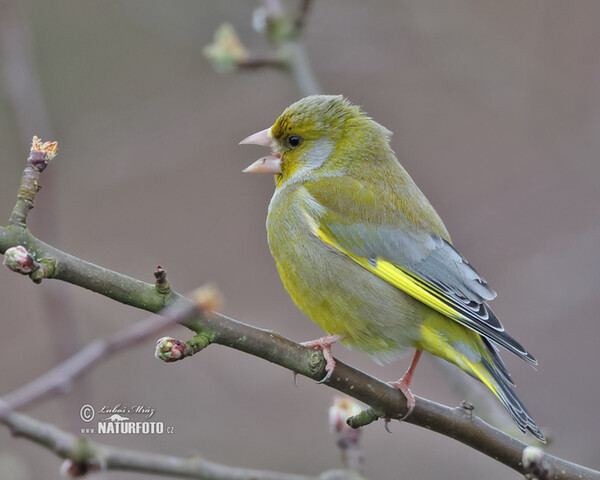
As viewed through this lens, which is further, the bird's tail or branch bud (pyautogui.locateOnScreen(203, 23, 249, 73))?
branch bud (pyautogui.locateOnScreen(203, 23, 249, 73))

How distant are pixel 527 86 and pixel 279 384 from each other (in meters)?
3.42

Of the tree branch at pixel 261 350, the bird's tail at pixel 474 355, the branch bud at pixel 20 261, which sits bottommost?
the branch bud at pixel 20 261

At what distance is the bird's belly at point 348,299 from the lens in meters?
3.86

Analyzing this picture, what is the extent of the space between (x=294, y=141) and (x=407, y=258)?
97 centimetres

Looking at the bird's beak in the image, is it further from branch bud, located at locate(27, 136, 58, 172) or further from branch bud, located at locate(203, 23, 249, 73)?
branch bud, located at locate(27, 136, 58, 172)

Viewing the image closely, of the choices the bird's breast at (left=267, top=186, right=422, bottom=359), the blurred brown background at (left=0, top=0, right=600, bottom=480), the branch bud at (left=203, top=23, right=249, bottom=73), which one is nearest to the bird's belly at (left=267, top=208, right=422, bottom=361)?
the bird's breast at (left=267, top=186, right=422, bottom=359)

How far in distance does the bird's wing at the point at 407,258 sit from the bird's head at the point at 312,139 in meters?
0.30

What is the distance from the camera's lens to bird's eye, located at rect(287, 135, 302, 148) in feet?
14.9

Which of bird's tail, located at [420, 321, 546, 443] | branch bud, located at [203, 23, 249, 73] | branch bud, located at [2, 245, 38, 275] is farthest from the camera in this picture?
branch bud, located at [203, 23, 249, 73]

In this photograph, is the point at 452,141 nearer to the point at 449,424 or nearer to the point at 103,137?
the point at 103,137

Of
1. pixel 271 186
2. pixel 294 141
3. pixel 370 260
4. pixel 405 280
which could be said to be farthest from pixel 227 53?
pixel 271 186

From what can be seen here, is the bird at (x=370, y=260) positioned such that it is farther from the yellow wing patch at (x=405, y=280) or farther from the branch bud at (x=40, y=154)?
the branch bud at (x=40, y=154)

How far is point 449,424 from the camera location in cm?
341

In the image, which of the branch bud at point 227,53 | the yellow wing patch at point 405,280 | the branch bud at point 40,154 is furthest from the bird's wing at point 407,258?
the branch bud at point 40,154
